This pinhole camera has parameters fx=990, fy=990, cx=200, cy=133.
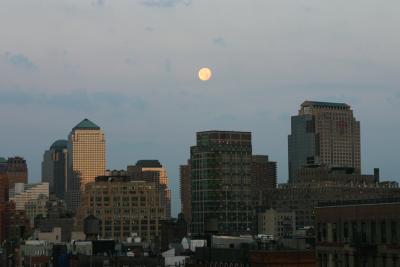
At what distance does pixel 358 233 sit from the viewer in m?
93.4

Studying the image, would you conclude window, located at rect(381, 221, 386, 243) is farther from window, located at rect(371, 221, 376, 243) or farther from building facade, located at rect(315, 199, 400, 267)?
window, located at rect(371, 221, 376, 243)

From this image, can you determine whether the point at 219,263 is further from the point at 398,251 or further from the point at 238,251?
the point at 398,251

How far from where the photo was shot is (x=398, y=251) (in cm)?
8656

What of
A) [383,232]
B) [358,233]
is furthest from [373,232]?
[358,233]

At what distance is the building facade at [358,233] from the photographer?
88188 mm

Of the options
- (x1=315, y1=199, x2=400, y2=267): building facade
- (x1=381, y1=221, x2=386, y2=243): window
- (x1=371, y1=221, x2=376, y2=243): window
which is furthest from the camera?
(x1=371, y1=221, x2=376, y2=243): window

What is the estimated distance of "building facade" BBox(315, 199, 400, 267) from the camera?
8819 centimetres

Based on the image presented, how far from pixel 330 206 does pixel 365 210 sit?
8.25m

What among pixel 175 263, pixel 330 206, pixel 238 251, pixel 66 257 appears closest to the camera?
pixel 330 206

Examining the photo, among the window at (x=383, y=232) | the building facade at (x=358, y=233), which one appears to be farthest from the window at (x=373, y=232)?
the window at (x=383, y=232)

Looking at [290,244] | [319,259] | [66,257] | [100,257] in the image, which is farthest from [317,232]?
[66,257]

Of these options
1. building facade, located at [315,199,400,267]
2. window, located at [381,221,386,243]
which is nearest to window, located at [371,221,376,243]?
building facade, located at [315,199,400,267]

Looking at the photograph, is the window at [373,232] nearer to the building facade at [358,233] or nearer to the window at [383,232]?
the building facade at [358,233]

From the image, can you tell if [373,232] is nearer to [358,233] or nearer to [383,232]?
[383,232]
